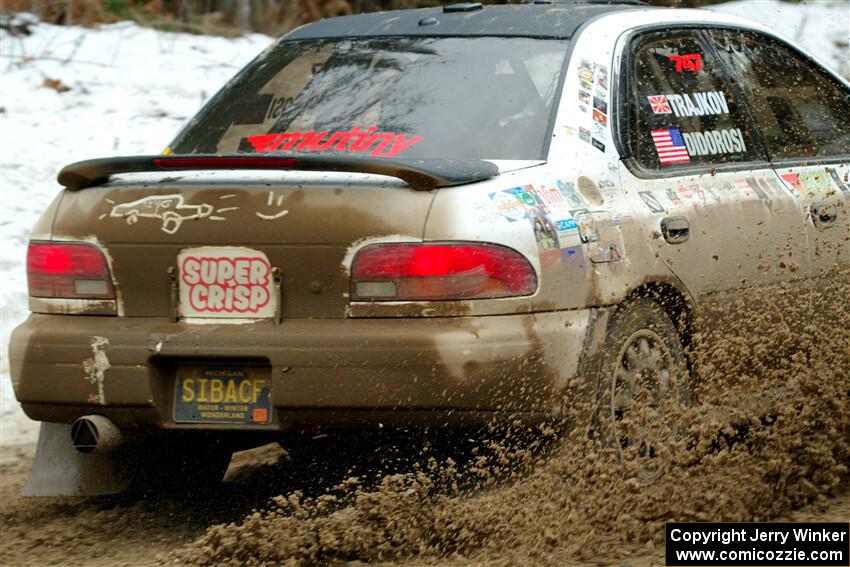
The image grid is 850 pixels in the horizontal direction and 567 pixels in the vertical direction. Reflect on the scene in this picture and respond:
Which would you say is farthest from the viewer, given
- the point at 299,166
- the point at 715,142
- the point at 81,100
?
the point at 81,100

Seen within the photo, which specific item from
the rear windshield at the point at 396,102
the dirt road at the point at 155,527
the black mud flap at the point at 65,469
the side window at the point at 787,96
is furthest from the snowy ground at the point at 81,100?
the side window at the point at 787,96

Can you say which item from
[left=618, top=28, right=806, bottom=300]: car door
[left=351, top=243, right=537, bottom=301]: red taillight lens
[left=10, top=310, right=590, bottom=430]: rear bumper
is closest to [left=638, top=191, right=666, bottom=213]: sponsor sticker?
[left=618, top=28, right=806, bottom=300]: car door

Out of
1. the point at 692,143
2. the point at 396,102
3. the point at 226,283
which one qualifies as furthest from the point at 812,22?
the point at 226,283

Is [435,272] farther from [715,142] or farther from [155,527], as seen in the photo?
[715,142]

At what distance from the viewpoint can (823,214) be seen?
18.5ft

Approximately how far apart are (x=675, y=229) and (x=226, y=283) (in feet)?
5.07

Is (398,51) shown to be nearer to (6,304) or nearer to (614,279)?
(614,279)

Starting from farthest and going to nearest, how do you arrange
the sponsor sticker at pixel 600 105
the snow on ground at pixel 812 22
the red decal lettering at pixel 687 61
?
the snow on ground at pixel 812 22, the red decal lettering at pixel 687 61, the sponsor sticker at pixel 600 105

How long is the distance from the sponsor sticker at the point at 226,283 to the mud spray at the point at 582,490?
59 centimetres

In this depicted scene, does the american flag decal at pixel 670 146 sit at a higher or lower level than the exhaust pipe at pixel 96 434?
higher

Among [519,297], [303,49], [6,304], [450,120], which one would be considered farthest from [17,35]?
[519,297]

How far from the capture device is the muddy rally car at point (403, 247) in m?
4.18

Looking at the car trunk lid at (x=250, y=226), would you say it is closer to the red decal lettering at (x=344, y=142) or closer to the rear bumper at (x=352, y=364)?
the rear bumper at (x=352, y=364)

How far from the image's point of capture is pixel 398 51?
5184 mm
